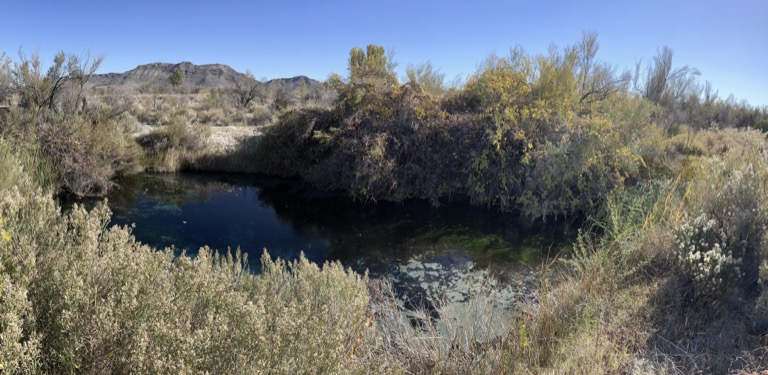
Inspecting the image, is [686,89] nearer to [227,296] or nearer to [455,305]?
[455,305]

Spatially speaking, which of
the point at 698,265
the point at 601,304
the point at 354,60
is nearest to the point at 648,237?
the point at 698,265

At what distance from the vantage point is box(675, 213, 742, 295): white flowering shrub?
441 centimetres

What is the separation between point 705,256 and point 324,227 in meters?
6.67

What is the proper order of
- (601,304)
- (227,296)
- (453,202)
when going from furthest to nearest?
(453,202) < (601,304) < (227,296)

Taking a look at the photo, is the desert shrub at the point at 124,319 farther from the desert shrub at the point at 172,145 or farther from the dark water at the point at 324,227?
the desert shrub at the point at 172,145

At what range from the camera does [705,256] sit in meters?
4.48

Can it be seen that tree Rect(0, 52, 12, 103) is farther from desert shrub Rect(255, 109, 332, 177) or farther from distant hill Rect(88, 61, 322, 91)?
distant hill Rect(88, 61, 322, 91)

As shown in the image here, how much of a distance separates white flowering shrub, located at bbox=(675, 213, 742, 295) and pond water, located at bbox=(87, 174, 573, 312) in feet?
6.67

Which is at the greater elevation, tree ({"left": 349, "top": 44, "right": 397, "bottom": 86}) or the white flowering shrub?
tree ({"left": 349, "top": 44, "right": 397, "bottom": 86})

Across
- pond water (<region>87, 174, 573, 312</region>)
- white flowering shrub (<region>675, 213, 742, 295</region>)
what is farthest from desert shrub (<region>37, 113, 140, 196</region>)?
white flowering shrub (<region>675, 213, 742, 295</region>)

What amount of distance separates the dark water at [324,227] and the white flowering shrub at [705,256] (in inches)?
103

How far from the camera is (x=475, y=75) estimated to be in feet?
43.6

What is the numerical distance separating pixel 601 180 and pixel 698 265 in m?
6.12

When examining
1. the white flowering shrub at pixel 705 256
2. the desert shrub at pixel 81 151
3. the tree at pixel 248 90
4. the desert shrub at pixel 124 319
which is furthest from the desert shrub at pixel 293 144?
the tree at pixel 248 90
